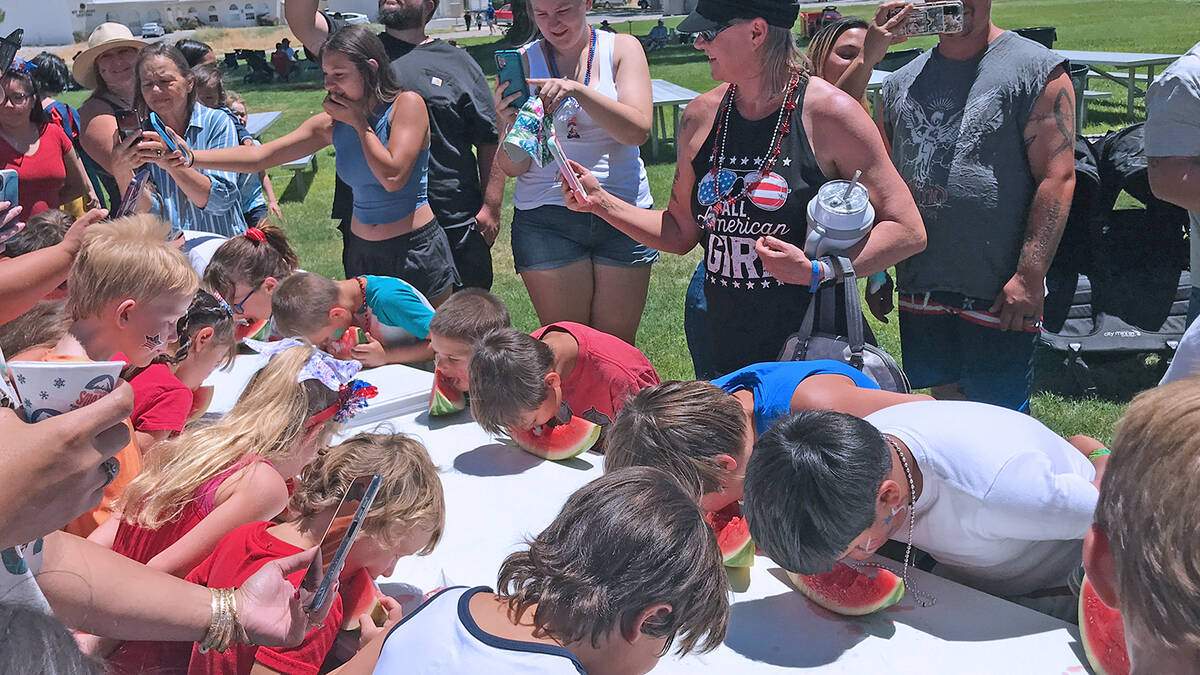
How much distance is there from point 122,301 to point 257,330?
192cm

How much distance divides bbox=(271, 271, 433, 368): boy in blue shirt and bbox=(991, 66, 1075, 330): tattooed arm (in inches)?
89.1

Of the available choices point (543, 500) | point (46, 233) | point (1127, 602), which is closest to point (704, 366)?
point (543, 500)

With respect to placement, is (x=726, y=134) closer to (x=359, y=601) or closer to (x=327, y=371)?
(x=327, y=371)

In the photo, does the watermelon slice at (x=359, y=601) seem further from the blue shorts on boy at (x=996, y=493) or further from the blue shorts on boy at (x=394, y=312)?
the blue shorts on boy at (x=394, y=312)

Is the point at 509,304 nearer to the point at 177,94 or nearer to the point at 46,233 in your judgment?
the point at 177,94

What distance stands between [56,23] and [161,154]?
4823cm

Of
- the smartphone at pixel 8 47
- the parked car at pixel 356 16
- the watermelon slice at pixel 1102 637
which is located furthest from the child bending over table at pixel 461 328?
the parked car at pixel 356 16

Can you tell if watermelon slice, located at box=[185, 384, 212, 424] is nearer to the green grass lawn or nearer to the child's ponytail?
the child's ponytail

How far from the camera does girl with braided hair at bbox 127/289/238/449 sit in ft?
9.71

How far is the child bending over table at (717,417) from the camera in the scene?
2.31 m

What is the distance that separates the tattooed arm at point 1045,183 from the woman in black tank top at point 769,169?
469mm

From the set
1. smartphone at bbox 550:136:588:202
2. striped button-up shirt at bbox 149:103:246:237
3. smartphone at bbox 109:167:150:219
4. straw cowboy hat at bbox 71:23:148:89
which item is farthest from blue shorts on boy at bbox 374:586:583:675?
straw cowboy hat at bbox 71:23:148:89

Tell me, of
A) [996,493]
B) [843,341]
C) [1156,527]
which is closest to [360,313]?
[843,341]

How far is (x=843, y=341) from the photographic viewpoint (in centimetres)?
285
